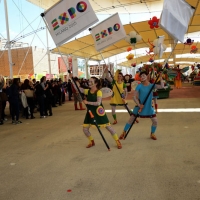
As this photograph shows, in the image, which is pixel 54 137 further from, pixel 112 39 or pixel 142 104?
pixel 112 39

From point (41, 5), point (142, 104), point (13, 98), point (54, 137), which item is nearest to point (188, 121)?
point (142, 104)

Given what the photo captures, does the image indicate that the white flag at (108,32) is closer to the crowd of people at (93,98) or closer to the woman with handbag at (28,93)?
the crowd of people at (93,98)

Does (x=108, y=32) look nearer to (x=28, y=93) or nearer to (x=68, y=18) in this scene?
(x=68, y=18)

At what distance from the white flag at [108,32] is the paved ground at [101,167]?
2.80m

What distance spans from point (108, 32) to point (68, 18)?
2793mm

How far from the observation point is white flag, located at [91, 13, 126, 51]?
7.32 m

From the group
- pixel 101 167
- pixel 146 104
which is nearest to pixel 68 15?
pixel 146 104

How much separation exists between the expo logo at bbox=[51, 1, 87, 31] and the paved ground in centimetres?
246

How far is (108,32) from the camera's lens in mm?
7344

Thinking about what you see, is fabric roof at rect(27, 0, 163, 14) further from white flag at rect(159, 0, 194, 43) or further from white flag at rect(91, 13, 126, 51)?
white flag at rect(159, 0, 194, 43)

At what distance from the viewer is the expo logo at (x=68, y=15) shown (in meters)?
4.66

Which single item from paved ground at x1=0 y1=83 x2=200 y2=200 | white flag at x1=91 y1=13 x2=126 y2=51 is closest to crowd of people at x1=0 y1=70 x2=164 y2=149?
paved ground at x1=0 y1=83 x2=200 y2=200

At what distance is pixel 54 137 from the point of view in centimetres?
575

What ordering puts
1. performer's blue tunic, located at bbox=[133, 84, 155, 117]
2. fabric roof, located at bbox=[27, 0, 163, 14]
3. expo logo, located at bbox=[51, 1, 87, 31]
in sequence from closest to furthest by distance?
1. expo logo, located at bbox=[51, 1, 87, 31]
2. performer's blue tunic, located at bbox=[133, 84, 155, 117]
3. fabric roof, located at bbox=[27, 0, 163, 14]
